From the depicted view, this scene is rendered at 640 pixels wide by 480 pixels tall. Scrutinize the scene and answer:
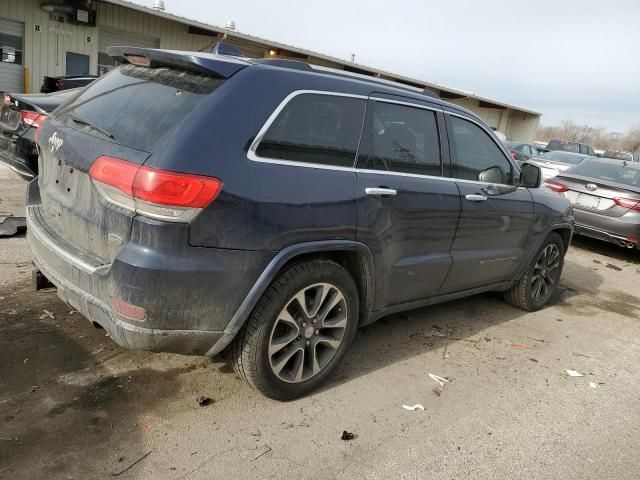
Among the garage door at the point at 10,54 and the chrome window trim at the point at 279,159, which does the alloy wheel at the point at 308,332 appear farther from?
the garage door at the point at 10,54

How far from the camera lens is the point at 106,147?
8.74 feet

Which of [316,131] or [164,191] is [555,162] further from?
[164,191]

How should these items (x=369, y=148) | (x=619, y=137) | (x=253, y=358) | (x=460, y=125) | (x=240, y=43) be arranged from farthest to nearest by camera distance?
(x=619, y=137) → (x=240, y=43) → (x=460, y=125) → (x=369, y=148) → (x=253, y=358)

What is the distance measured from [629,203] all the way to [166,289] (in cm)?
749

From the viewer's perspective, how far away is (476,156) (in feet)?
13.6

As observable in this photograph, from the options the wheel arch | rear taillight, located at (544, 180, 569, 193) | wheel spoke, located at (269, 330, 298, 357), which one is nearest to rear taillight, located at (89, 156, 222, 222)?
the wheel arch

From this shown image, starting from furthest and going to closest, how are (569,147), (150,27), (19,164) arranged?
(569,147), (150,27), (19,164)

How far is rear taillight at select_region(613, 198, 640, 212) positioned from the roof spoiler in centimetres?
691

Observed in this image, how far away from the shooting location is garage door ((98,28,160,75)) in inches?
658

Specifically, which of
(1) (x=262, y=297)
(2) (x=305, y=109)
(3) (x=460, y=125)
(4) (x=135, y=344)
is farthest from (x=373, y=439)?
(3) (x=460, y=125)

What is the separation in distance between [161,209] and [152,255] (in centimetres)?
22

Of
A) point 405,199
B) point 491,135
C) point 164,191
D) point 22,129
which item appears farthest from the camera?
point 22,129

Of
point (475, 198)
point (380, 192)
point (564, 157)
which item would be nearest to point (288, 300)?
point (380, 192)

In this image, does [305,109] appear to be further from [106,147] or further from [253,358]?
[253,358]
